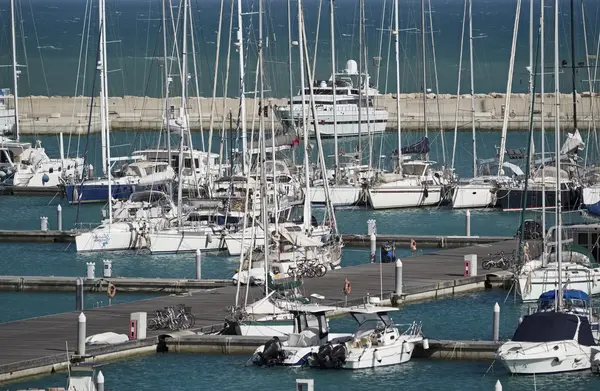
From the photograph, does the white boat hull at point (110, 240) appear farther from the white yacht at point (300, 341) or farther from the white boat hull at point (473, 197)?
the white yacht at point (300, 341)

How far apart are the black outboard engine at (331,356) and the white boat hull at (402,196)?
99.6 ft

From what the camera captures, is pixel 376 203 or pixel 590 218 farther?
pixel 376 203

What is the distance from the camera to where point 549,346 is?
109 ft

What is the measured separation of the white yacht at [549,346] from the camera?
3312 cm

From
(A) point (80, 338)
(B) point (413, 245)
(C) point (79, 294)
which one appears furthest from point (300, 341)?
(B) point (413, 245)

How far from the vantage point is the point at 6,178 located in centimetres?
7419

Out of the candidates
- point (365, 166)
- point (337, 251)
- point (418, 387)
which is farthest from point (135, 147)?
point (418, 387)

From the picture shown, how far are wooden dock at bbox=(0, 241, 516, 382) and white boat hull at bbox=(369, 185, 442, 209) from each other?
1478 cm

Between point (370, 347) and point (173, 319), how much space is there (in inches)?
195

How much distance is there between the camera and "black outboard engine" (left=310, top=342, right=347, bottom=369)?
33625 mm

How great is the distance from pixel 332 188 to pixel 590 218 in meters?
12.8

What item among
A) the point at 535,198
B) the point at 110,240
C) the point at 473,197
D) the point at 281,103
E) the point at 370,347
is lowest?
the point at 370,347

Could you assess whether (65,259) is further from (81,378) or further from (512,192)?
(81,378)

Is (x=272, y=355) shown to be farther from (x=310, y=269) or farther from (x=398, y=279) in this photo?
(x=310, y=269)
